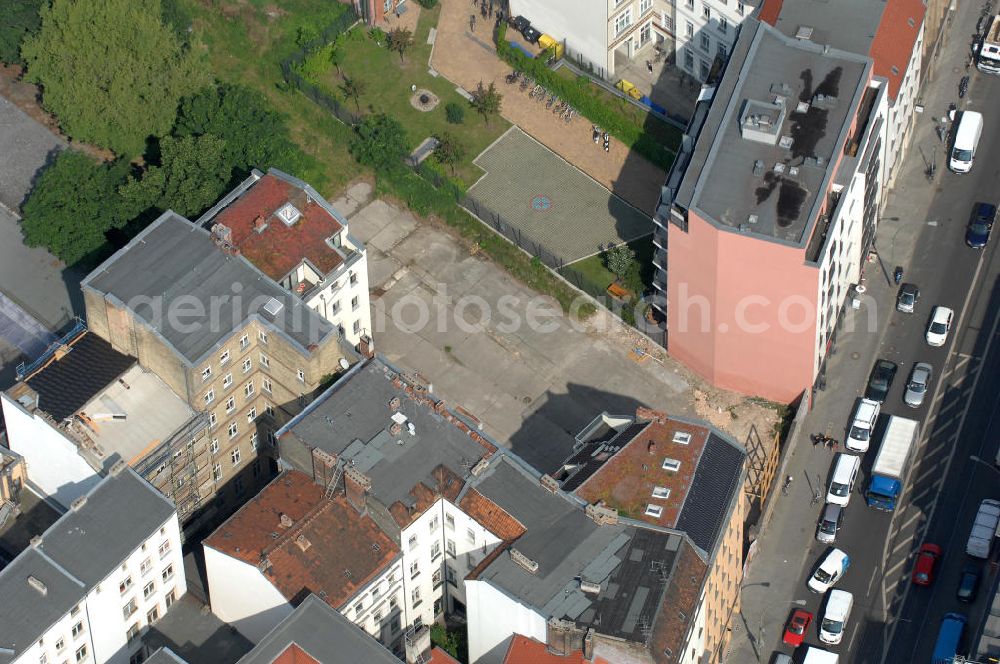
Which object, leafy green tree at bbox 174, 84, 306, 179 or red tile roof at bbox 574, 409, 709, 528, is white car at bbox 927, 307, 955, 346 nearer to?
red tile roof at bbox 574, 409, 709, 528

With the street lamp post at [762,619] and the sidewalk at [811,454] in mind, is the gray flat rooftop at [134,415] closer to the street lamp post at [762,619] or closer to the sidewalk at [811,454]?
the sidewalk at [811,454]

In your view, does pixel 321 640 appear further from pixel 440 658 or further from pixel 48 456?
pixel 48 456

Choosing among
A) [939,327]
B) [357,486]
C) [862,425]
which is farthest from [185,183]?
[939,327]

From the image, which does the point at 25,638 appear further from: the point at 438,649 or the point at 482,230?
the point at 482,230

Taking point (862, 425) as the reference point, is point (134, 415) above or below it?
below

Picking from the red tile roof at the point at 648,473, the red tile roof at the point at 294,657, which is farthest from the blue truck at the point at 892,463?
the red tile roof at the point at 294,657

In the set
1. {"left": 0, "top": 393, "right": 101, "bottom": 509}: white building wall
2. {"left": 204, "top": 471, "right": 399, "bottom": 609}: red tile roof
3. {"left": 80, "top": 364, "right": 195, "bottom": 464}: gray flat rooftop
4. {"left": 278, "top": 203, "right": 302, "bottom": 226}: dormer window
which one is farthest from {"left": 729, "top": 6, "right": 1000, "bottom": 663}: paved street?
{"left": 0, "top": 393, "right": 101, "bottom": 509}: white building wall
